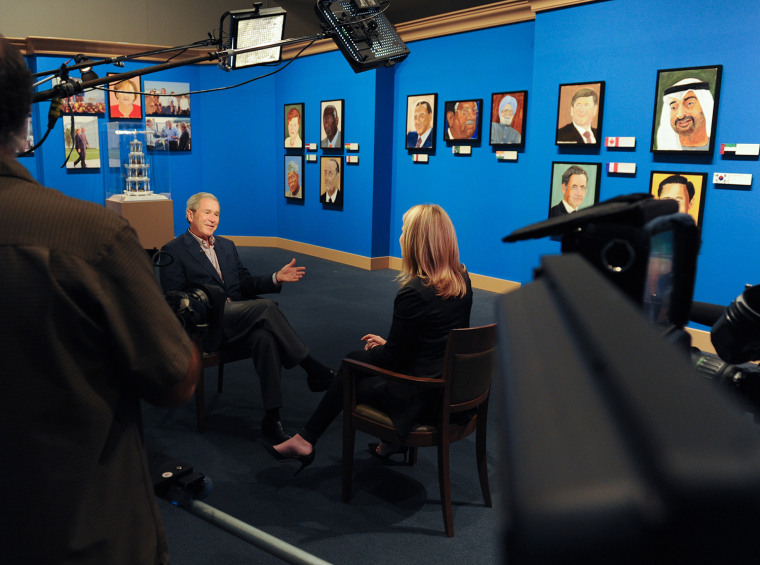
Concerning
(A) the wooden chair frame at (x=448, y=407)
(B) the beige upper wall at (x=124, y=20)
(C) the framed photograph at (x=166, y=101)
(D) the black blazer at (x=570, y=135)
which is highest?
(B) the beige upper wall at (x=124, y=20)

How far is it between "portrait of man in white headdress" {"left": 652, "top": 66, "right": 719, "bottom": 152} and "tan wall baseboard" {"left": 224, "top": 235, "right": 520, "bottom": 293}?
2386 mm

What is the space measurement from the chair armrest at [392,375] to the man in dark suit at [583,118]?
4.21 metres

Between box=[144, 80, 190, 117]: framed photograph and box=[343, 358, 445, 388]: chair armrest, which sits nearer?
box=[343, 358, 445, 388]: chair armrest

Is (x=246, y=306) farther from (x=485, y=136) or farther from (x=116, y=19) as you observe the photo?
(x=116, y=19)

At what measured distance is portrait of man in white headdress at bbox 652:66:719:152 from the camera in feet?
16.7

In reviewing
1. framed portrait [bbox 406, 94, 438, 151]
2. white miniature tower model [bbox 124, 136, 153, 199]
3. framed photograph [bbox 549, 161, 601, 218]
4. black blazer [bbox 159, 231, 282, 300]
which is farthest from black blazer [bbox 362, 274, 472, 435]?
white miniature tower model [bbox 124, 136, 153, 199]

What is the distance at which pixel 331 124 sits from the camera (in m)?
9.27

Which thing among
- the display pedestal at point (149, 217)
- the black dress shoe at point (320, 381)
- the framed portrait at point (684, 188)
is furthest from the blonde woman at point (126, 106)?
the framed portrait at point (684, 188)

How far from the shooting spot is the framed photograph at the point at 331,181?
9.26 m

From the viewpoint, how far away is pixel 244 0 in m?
11.0

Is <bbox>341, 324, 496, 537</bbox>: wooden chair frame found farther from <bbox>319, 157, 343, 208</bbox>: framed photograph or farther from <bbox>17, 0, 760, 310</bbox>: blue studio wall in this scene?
<bbox>319, 157, 343, 208</bbox>: framed photograph

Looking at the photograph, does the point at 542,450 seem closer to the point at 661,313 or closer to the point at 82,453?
the point at 661,313

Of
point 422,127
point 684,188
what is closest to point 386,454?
point 684,188

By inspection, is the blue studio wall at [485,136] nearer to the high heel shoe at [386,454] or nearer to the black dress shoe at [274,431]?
the high heel shoe at [386,454]
